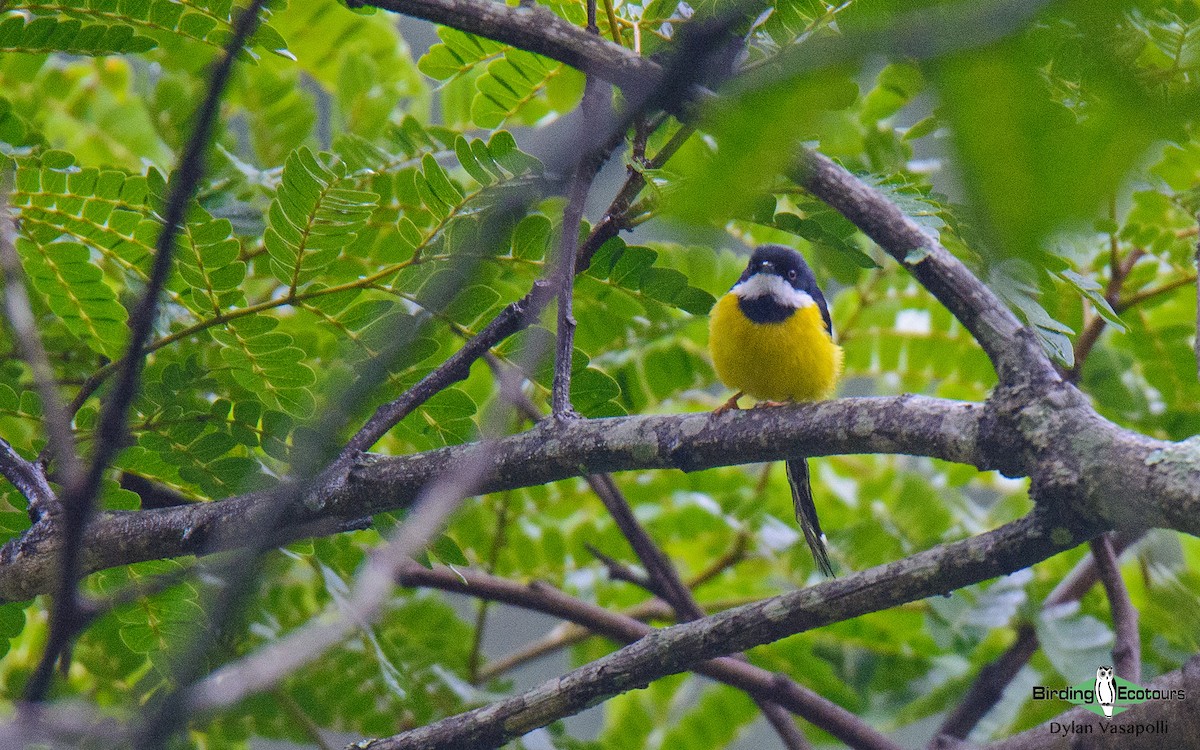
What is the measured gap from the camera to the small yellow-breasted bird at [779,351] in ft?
10.2

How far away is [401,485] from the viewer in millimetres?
1753

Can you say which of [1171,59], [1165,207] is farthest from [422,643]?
[1171,59]

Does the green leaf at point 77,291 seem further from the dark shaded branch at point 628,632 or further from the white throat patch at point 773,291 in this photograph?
the white throat patch at point 773,291

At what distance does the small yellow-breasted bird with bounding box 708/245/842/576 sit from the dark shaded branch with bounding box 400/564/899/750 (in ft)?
2.09

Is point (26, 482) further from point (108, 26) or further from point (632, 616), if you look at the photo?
point (632, 616)

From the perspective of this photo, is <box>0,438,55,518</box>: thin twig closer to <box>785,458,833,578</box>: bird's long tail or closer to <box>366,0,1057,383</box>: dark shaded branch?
<box>366,0,1057,383</box>: dark shaded branch

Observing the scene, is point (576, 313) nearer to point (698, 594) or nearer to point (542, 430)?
point (542, 430)

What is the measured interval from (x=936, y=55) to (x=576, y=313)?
2.35 meters

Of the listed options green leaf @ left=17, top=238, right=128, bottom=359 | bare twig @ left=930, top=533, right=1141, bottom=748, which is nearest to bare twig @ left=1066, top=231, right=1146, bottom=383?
bare twig @ left=930, top=533, right=1141, bottom=748

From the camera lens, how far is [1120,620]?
235 centimetres

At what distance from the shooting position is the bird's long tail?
308 cm

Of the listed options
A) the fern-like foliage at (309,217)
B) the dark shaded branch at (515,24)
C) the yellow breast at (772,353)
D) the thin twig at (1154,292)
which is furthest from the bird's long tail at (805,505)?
the dark shaded branch at (515,24)

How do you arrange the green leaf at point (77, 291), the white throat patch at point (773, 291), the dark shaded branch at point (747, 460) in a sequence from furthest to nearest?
the white throat patch at point (773, 291), the green leaf at point (77, 291), the dark shaded branch at point (747, 460)

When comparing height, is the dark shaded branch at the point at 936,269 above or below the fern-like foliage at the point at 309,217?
below
